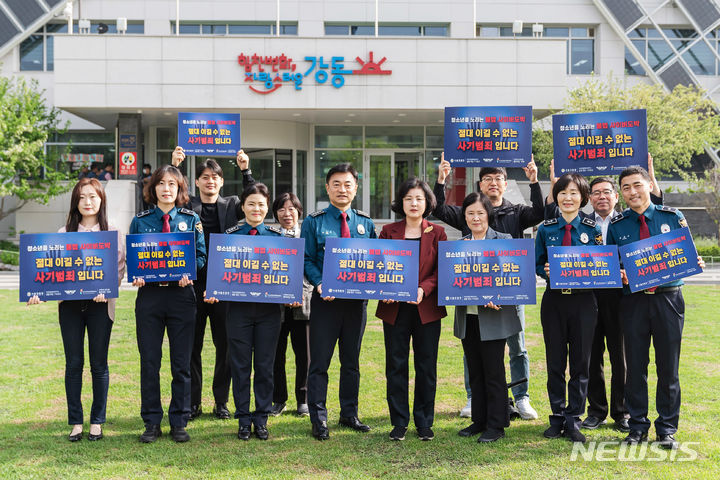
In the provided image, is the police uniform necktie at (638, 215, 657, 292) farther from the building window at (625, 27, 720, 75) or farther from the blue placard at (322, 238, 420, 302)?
the building window at (625, 27, 720, 75)

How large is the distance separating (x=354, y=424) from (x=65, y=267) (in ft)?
8.20

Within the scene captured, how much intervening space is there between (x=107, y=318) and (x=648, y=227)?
4.15 metres

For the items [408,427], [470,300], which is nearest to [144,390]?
[408,427]

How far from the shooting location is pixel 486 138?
6051 mm

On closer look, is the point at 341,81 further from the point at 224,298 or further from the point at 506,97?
Result: the point at 224,298

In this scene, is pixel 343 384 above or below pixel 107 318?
below

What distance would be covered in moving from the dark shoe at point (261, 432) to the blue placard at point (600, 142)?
344 centimetres

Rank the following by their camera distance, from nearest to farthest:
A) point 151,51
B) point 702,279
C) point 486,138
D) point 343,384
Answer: point 343,384
point 486,138
point 702,279
point 151,51

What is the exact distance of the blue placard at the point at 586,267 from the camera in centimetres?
480

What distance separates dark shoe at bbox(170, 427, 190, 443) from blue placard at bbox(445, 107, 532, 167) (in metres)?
3.24

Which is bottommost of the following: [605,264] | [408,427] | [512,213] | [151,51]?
[408,427]

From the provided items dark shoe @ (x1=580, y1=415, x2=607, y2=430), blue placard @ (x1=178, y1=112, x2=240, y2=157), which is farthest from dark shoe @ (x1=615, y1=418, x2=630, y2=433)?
blue placard @ (x1=178, y1=112, x2=240, y2=157)

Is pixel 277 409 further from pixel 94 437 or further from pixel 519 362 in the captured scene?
pixel 519 362

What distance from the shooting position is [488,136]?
605cm
